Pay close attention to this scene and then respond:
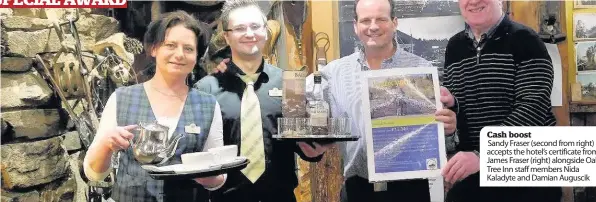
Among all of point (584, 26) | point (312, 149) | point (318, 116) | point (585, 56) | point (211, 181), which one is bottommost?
point (211, 181)

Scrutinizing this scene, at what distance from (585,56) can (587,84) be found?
3.9 inches

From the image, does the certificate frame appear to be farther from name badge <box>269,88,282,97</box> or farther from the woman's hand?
the woman's hand

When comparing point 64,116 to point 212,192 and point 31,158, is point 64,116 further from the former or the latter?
point 212,192

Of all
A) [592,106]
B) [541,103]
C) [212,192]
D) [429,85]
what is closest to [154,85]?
[212,192]

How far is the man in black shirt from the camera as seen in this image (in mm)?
2004

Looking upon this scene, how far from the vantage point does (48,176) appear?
207 cm

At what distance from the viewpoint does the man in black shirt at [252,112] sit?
2004 millimetres

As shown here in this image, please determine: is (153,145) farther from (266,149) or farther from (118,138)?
(266,149)

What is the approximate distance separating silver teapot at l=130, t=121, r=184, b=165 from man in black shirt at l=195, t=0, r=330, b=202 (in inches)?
8.0

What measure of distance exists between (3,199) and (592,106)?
2.17 metres

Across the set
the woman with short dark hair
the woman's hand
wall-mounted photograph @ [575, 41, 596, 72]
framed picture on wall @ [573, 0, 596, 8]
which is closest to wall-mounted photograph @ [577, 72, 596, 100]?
wall-mounted photograph @ [575, 41, 596, 72]

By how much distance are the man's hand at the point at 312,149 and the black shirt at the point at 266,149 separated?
0.05ft

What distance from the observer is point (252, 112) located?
2004 mm

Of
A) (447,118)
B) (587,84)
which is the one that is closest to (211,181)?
(447,118)
